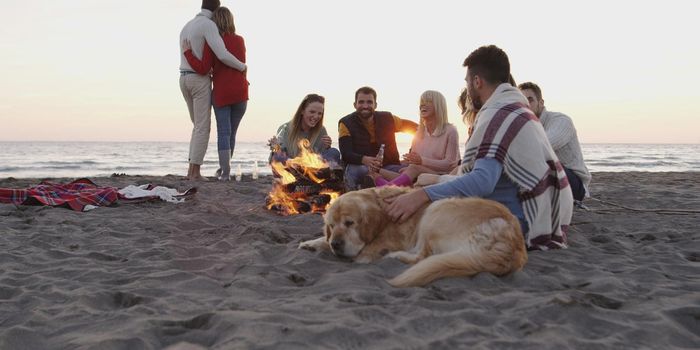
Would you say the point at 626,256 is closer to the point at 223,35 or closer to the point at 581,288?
the point at 581,288

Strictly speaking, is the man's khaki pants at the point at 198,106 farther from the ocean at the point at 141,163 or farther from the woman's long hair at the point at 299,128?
the woman's long hair at the point at 299,128

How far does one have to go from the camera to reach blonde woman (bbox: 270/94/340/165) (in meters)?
6.38

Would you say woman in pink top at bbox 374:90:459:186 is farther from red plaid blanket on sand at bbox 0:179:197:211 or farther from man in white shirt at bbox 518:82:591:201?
red plaid blanket on sand at bbox 0:179:197:211

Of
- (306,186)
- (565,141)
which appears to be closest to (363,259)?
(306,186)

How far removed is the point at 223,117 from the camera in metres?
8.21

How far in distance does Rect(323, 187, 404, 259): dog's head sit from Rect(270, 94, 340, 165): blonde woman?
8.87ft

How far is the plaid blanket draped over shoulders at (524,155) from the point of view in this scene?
11.6ft

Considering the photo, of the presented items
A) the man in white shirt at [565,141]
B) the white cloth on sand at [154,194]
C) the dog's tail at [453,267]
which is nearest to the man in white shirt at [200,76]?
the white cloth on sand at [154,194]

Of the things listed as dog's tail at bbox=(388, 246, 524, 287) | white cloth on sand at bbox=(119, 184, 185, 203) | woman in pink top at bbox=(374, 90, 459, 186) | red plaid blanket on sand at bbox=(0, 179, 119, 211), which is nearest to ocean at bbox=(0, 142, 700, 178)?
white cloth on sand at bbox=(119, 184, 185, 203)

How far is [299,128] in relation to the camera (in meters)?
6.57

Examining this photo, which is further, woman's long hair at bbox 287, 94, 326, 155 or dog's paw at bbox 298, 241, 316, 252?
woman's long hair at bbox 287, 94, 326, 155

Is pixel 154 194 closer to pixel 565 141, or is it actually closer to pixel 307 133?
pixel 307 133

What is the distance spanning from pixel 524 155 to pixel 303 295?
1.79 m

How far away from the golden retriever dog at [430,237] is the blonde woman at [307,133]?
2.63 metres
